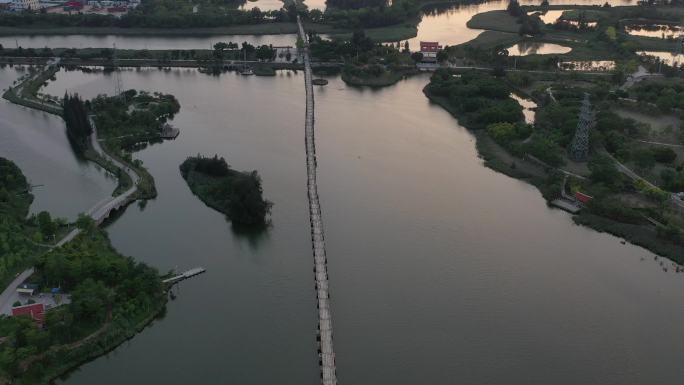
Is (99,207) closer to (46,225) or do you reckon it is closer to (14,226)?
(46,225)

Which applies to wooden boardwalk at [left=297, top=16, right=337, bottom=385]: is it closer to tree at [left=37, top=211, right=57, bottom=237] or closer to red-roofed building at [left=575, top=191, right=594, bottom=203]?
tree at [left=37, top=211, right=57, bottom=237]

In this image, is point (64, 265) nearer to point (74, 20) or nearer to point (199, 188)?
point (199, 188)

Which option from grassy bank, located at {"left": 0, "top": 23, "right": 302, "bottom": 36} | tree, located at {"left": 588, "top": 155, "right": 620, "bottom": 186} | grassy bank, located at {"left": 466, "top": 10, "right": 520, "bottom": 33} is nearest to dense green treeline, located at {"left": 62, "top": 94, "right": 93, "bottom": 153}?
tree, located at {"left": 588, "top": 155, "right": 620, "bottom": 186}

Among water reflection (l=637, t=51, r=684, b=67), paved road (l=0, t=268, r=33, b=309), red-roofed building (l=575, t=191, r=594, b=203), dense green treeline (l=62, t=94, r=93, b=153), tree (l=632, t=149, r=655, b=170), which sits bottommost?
paved road (l=0, t=268, r=33, b=309)

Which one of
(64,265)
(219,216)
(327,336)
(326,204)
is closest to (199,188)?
(219,216)

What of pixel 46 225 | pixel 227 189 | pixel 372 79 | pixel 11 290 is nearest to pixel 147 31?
pixel 372 79

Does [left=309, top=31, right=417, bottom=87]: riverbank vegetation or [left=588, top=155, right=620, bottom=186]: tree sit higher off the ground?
[left=309, top=31, right=417, bottom=87]: riverbank vegetation

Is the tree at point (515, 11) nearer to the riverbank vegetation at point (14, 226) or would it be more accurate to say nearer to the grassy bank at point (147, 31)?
the grassy bank at point (147, 31)
